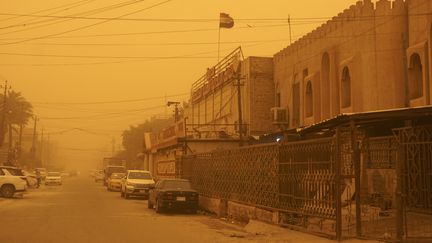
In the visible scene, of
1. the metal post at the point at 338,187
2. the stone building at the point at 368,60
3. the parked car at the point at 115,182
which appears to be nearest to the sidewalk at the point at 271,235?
the metal post at the point at 338,187

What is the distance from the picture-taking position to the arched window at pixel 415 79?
22.0 meters

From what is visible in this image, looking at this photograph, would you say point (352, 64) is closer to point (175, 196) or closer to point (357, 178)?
point (175, 196)

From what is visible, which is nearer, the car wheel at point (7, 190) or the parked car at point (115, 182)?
the car wheel at point (7, 190)

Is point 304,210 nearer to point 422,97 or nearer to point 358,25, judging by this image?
point 422,97

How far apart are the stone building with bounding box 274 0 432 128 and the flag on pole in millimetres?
4555

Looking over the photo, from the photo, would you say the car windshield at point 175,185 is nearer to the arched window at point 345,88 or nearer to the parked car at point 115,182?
the arched window at point 345,88

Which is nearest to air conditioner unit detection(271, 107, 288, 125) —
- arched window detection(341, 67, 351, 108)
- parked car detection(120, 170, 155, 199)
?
arched window detection(341, 67, 351, 108)

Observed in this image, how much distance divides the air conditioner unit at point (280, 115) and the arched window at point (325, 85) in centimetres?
482

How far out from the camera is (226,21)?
106 ft

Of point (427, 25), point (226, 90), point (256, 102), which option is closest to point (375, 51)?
point (427, 25)

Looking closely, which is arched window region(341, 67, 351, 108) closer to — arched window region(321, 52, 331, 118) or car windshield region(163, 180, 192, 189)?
arched window region(321, 52, 331, 118)

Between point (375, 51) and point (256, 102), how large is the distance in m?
13.9

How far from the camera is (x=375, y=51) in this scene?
77.8 feet

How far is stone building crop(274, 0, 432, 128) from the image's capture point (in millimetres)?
21766
